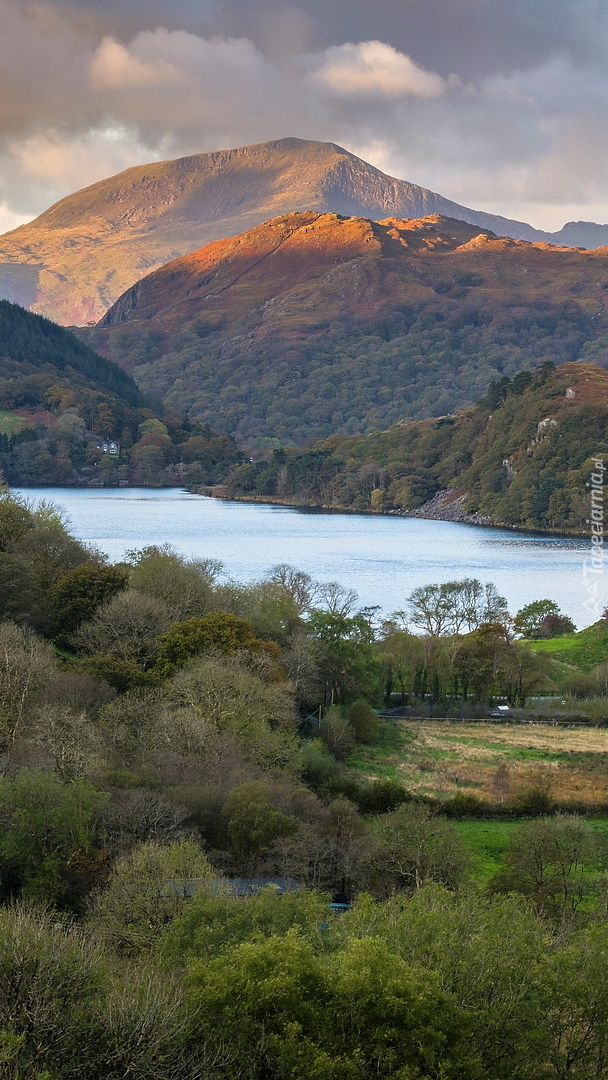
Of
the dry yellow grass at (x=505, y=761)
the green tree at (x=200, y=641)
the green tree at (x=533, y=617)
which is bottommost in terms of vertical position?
the dry yellow grass at (x=505, y=761)

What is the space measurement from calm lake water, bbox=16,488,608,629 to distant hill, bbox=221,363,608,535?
742 cm

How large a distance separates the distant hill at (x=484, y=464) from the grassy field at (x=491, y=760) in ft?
257

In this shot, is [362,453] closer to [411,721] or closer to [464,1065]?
[411,721]

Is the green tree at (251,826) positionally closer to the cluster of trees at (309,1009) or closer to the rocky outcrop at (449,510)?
the cluster of trees at (309,1009)

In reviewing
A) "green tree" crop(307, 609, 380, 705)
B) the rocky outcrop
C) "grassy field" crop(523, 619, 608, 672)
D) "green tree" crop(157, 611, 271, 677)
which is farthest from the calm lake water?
"green tree" crop(157, 611, 271, 677)

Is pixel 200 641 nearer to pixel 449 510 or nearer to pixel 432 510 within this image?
pixel 449 510

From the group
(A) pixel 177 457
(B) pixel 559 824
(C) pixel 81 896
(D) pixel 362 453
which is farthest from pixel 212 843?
(A) pixel 177 457

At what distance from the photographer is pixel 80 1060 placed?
10.3 m

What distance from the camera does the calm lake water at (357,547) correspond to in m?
68.6

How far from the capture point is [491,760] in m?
33.5

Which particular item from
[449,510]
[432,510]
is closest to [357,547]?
[449,510]

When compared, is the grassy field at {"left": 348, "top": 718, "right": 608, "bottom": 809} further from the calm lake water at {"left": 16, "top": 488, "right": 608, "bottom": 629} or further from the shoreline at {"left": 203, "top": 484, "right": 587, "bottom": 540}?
the shoreline at {"left": 203, "top": 484, "right": 587, "bottom": 540}

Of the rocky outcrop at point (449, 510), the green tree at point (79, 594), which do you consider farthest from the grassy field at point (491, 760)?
the rocky outcrop at point (449, 510)

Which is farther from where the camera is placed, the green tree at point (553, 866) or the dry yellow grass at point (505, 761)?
the dry yellow grass at point (505, 761)
